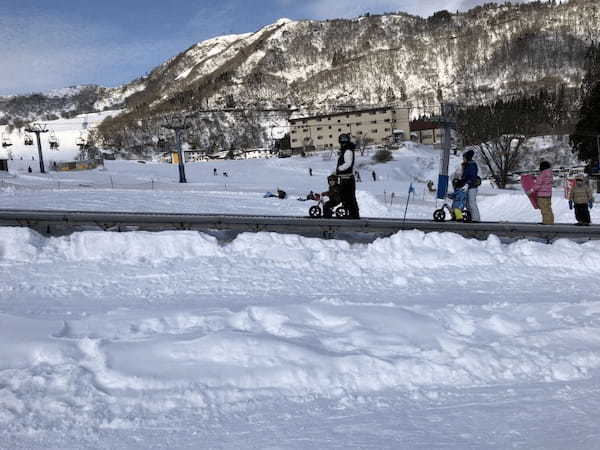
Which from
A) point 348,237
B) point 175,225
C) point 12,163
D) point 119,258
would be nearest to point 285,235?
point 348,237

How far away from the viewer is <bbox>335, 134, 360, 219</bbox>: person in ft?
33.1

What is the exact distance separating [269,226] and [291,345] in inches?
185

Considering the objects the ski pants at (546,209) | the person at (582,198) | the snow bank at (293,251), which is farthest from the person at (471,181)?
the snow bank at (293,251)

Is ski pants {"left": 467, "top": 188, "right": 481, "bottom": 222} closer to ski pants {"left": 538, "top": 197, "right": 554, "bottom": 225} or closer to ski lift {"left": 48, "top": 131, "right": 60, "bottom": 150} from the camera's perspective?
ski pants {"left": 538, "top": 197, "right": 554, "bottom": 225}

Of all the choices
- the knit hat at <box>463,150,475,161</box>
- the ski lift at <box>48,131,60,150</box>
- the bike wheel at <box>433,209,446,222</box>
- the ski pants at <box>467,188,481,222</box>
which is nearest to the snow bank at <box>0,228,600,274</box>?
the ski pants at <box>467,188,481,222</box>

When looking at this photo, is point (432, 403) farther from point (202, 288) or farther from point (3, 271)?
point (3, 271)

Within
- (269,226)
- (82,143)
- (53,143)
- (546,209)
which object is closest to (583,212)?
(546,209)

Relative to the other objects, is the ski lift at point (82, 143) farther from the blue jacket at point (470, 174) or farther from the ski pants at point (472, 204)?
the ski pants at point (472, 204)

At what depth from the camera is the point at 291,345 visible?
3.97 meters

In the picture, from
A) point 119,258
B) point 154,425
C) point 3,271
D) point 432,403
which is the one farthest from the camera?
point 119,258

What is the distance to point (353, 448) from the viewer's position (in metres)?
2.73

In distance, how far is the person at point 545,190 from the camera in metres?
10.5

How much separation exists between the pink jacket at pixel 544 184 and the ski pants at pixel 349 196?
14.0 ft

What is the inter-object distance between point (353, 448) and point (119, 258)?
18.1ft
